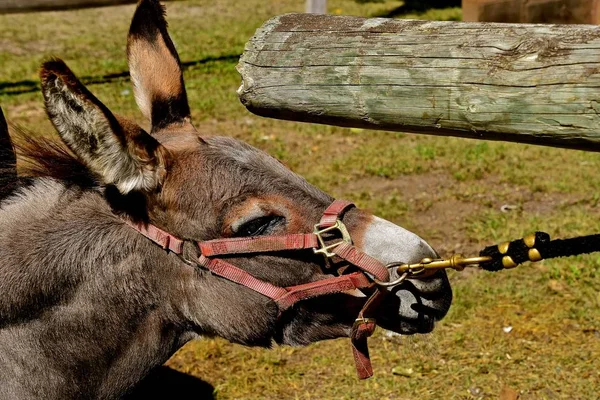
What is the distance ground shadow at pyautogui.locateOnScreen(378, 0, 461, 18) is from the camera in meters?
15.0

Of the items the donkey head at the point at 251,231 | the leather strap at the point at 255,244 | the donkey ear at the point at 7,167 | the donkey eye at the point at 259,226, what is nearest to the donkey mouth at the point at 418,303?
the donkey head at the point at 251,231

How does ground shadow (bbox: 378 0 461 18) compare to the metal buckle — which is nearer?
the metal buckle

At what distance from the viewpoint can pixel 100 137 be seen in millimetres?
2439

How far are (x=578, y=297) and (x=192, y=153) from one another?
11.3 feet

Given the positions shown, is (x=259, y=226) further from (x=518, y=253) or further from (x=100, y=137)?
(x=518, y=253)

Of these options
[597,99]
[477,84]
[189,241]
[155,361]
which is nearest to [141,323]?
[155,361]

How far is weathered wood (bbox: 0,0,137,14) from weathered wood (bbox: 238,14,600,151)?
844 cm

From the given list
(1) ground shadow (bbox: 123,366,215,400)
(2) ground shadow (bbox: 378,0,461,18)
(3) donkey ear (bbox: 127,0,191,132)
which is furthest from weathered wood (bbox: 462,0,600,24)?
(2) ground shadow (bbox: 378,0,461,18)

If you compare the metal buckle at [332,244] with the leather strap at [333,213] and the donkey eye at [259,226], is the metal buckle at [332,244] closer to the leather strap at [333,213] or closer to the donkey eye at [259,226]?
the leather strap at [333,213]

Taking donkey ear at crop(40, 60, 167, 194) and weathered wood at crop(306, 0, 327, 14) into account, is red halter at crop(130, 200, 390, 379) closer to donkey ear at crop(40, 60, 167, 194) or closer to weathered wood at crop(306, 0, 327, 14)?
donkey ear at crop(40, 60, 167, 194)

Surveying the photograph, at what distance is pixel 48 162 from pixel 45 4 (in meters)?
8.70

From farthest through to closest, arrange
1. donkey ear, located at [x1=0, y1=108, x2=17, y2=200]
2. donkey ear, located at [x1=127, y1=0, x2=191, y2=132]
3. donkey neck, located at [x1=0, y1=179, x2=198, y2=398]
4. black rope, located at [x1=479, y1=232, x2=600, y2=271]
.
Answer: donkey ear, located at [x1=127, y1=0, x2=191, y2=132] → donkey ear, located at [x1=0, y1=108, x2=17, y2=200] → donkey neck, located at [x1=0, y1=179, x2=198, y2=398] → black rope, located at [x1=479, y1=232, x2=600, y2=271]

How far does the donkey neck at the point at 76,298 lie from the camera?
8.93 ft

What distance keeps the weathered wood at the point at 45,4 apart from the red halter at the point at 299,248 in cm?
878
